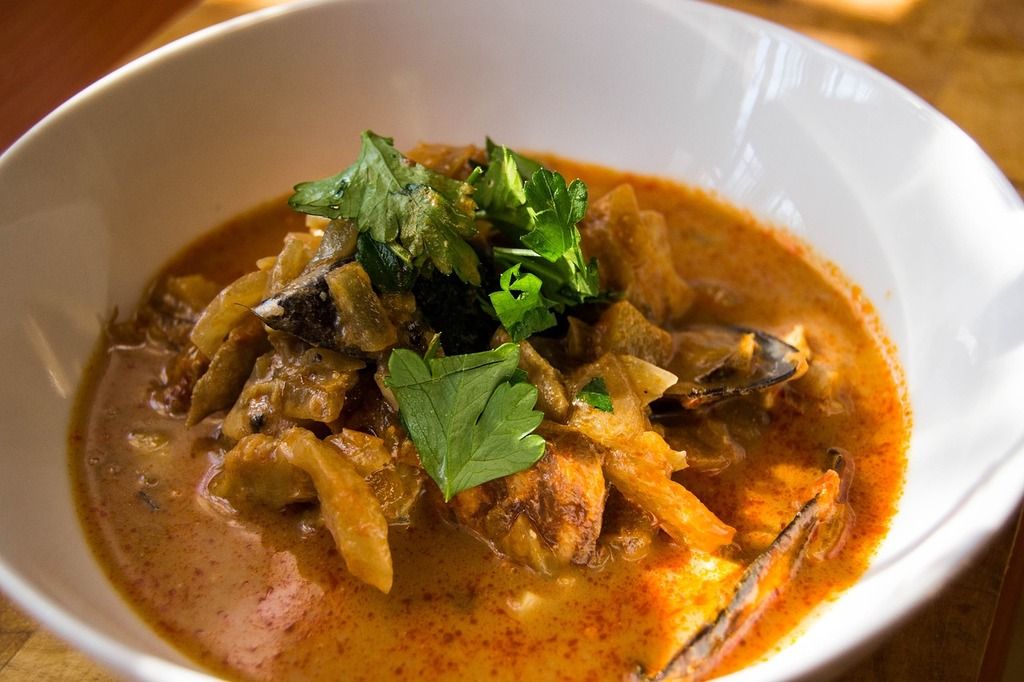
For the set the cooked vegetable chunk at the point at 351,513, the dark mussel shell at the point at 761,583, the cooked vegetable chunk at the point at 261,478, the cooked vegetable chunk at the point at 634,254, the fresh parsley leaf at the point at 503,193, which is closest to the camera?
the dark mussel shell at the point at 761,583

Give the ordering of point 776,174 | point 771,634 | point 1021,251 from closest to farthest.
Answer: point 771,634, point 1021,251, point 776,174

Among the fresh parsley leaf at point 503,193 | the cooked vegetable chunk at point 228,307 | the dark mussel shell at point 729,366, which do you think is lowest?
the dark mussel shell at point 729,366

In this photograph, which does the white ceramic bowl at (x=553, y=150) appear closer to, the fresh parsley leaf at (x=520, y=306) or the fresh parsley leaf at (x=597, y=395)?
the fresh parsley leaf at (x=597, y=395)

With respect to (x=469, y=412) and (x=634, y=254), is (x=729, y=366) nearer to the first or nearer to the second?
(x=634, y=254)

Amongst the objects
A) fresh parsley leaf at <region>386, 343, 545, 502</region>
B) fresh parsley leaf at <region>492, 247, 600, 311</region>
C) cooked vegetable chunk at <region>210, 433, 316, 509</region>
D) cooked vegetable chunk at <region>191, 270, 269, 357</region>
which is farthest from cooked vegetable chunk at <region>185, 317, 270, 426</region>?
fresh parsley leaf at <region>492, 247, 600, 311</region>

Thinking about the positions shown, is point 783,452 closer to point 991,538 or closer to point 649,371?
point 649,371

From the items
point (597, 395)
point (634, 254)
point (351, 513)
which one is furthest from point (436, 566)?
point (634, 254)

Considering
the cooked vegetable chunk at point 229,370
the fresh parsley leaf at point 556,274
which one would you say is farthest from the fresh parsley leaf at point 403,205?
the cooked vegetable chunk at point 229,370

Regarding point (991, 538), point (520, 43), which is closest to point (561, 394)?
point (991, 538)
